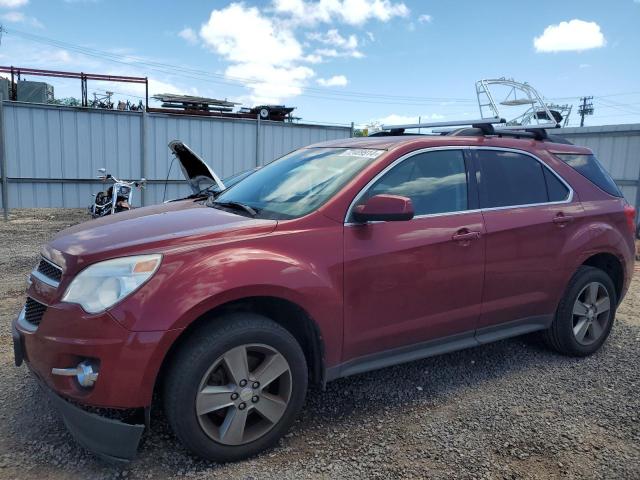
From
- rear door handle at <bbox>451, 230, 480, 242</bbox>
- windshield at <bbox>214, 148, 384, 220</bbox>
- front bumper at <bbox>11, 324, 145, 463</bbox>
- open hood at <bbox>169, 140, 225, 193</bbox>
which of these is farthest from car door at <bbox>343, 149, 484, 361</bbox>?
open hood at <bbox>169, 140, 225, 193</bbox>

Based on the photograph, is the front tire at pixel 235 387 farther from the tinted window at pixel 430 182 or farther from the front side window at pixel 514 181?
the front side window at pixel 514 181

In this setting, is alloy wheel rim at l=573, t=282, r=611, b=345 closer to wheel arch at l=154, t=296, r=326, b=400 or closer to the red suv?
the red suv

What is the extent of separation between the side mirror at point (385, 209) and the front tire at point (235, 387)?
81cm

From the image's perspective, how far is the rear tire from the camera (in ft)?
13.4

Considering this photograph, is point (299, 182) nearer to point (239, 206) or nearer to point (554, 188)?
point (239, 206)

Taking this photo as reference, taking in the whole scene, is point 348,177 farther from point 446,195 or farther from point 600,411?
point 600,411

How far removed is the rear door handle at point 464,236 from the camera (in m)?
3.35

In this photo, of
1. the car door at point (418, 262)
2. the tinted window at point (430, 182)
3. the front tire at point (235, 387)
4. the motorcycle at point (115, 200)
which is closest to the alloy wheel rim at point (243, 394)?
the front tire at point (235, 387)

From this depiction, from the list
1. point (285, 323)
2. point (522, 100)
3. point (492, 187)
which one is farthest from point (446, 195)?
point (522, 100)

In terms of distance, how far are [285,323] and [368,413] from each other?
0.87 m

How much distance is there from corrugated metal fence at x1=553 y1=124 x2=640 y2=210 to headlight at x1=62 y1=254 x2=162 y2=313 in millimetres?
11110

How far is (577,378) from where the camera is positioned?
12.7 ft

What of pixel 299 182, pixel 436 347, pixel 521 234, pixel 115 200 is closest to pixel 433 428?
pixel 436 347

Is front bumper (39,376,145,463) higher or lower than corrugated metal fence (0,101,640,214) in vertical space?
lower
